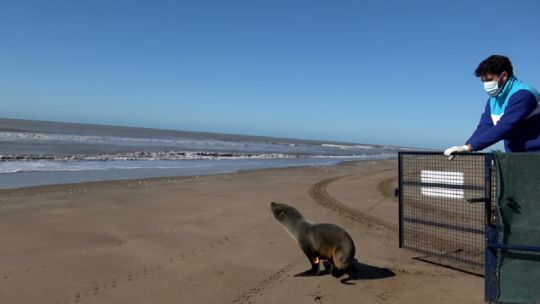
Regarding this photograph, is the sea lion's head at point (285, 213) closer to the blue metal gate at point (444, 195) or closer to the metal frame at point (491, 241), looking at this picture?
the blue metal gate at point (444, 195)

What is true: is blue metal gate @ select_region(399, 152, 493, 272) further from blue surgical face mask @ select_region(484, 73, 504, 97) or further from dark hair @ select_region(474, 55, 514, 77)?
dark hair @ select_region(474, 55, 514, 77)

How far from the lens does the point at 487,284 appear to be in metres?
4.14

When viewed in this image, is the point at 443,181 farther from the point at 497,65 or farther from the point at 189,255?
the point at 189,255

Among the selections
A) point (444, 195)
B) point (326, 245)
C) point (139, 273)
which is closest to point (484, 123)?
point (444, 195)

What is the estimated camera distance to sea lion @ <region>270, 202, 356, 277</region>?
17.0ft

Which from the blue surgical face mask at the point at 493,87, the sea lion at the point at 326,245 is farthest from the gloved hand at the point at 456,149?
the sea lion at the point at 326,245

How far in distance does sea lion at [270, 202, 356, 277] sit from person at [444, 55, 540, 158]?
5.61 feet

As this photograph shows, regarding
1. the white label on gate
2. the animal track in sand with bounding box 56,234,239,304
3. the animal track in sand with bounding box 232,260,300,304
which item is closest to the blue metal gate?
the white label on gate

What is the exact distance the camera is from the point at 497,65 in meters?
4.07

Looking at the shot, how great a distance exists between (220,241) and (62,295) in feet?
8.82

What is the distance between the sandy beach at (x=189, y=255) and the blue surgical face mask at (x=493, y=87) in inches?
82.8

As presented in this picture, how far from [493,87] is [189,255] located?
14.0 ft

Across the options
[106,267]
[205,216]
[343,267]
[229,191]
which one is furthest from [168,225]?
[229,191]

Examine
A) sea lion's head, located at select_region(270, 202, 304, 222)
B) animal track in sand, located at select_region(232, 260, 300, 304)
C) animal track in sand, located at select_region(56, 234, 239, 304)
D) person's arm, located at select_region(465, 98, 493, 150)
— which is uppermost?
person's arm, located at select_region(465, 98, 493, 150)
